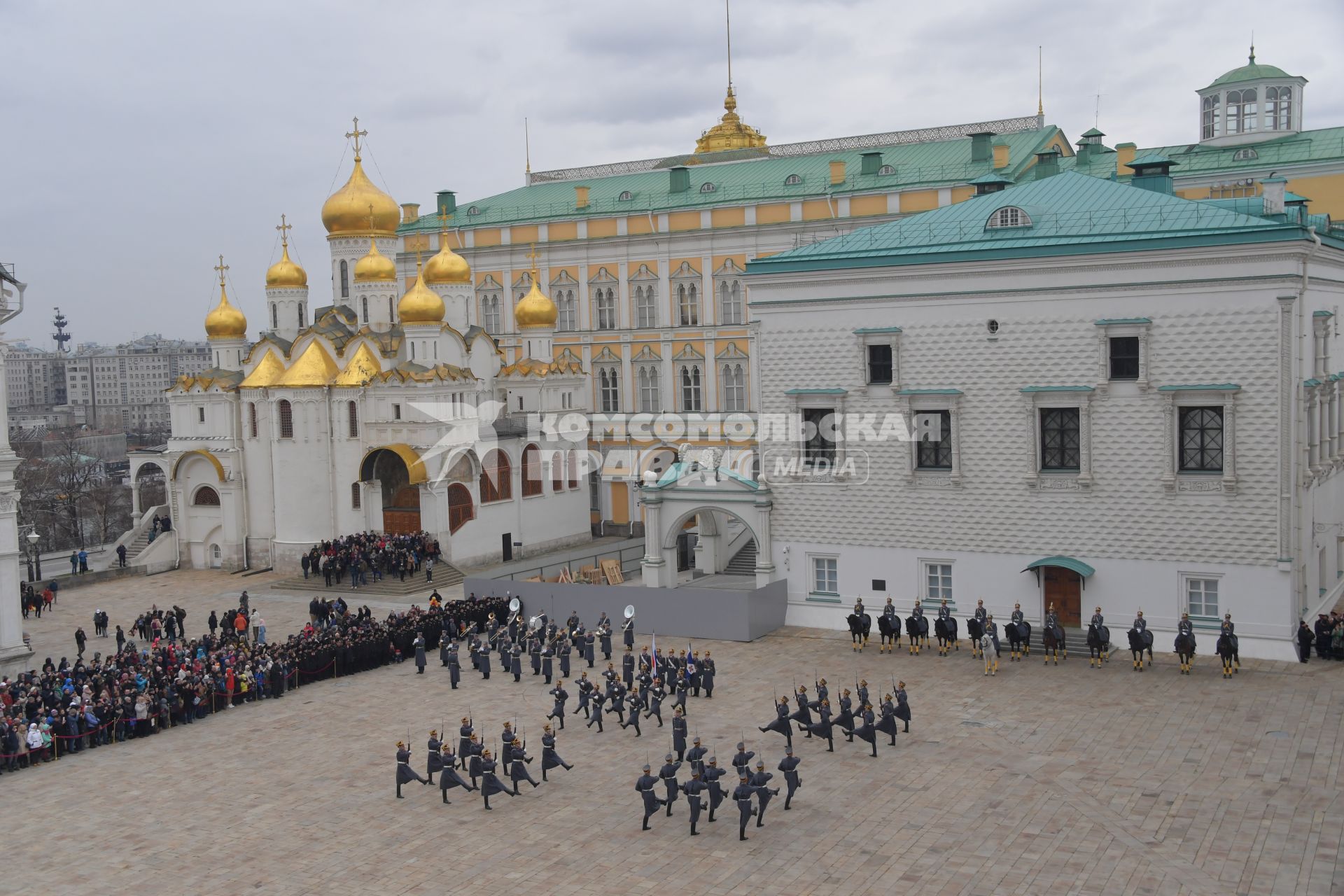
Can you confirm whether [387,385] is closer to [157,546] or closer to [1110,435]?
[157,546]

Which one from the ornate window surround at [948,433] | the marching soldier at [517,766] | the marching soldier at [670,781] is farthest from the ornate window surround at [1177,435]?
the marching soldier at [517,766]

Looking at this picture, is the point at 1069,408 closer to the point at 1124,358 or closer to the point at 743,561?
the point at 1124,358

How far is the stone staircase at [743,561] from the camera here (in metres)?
37.7

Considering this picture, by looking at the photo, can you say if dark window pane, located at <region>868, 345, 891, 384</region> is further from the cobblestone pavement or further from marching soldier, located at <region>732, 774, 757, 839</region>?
marching soldier, located at <region>732, 774, 757, 839</region>

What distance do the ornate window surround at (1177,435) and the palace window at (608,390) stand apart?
2598 cm

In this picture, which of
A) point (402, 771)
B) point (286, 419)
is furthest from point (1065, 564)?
point (286, 419)

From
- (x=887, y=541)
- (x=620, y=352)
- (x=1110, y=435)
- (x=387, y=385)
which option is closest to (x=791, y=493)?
(x=887, y=541)

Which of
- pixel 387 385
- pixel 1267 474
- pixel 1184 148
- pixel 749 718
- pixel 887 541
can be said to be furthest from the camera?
pixel 1184 148

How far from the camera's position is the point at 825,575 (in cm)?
3103

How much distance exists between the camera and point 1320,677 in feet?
80.5

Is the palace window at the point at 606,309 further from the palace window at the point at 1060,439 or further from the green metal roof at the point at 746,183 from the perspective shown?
the palace window at the point at 1060,439

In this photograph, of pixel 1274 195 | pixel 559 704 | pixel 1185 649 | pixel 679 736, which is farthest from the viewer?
pixel 1274 195

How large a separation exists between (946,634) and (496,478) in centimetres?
1964

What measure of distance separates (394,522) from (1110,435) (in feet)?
77.4
